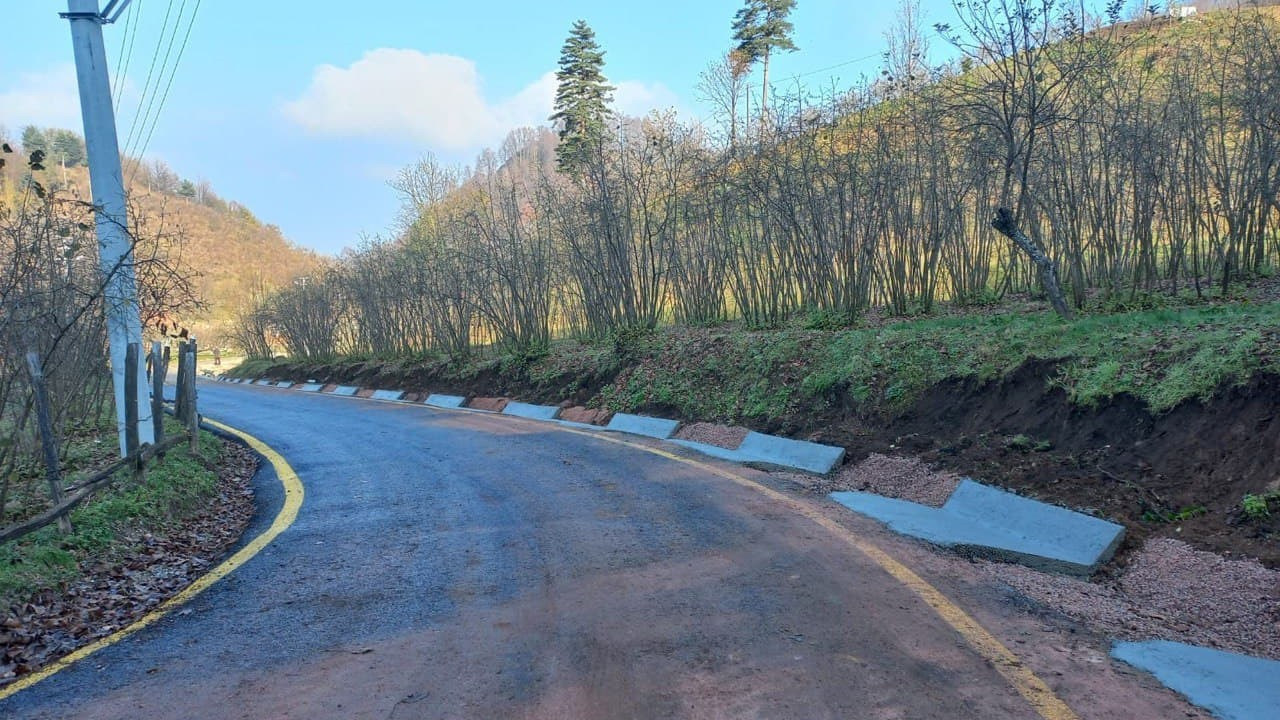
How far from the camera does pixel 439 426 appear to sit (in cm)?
1366

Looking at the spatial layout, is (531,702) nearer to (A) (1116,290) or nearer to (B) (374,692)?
(B) (374,692)

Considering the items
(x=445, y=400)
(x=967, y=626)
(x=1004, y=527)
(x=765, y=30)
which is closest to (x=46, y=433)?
(x=967, y=626)

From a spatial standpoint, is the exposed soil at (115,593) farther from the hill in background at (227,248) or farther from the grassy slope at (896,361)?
the hill in background at (227,248)

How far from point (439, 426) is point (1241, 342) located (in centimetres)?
1123

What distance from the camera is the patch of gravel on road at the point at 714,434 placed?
402 inches

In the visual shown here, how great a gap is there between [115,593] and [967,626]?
5.08 metres

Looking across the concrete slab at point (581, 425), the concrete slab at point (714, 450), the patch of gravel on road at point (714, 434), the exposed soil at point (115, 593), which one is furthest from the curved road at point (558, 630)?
the concrete slab at point (581, 425)

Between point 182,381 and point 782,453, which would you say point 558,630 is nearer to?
point 782,453

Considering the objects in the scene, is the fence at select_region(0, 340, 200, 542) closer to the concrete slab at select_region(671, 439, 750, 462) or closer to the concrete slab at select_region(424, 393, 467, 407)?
the concrete slab at select_region(671, 439, 750, 462)

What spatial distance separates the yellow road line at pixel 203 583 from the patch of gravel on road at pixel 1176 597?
501 cm

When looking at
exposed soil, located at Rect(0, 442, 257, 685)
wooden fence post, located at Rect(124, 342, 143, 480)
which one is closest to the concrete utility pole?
wooden fence post, located at Rect(124, 342, 143, 480)

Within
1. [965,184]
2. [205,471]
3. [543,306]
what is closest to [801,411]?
[965,184]

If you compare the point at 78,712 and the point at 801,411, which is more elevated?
the point at 801,411

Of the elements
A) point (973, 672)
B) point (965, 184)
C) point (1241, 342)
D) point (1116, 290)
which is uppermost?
point (965, 184)
